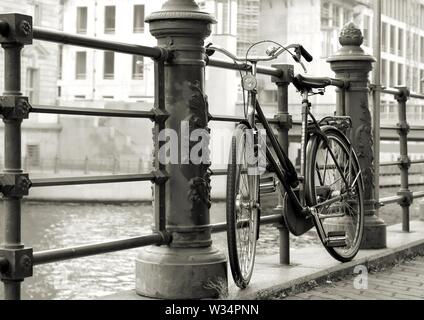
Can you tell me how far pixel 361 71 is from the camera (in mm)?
6230

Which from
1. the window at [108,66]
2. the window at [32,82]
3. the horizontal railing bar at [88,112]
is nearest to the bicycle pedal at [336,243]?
the horizontal railing bar at [88,112]

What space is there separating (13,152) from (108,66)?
163ft

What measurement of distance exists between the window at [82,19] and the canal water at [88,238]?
17526 mm

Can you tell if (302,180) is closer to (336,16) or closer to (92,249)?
(92,249)

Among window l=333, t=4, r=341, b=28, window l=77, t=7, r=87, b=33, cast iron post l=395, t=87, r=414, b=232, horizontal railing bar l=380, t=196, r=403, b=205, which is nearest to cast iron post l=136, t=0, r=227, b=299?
horizontal railing bar l=380, t=196, r=403, b=205

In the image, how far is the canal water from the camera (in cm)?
1894

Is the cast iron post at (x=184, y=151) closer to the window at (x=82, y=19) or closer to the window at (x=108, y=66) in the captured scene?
the window at (x=108, y=66)

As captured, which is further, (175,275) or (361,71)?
(361,71)

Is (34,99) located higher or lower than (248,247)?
higher

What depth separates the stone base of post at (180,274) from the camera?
13.3 feet

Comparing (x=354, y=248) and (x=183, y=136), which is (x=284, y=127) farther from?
(x=183, y=136)

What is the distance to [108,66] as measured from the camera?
52.4m
